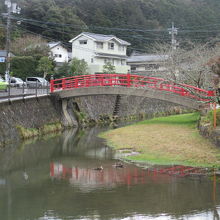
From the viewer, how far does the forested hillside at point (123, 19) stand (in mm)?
57516

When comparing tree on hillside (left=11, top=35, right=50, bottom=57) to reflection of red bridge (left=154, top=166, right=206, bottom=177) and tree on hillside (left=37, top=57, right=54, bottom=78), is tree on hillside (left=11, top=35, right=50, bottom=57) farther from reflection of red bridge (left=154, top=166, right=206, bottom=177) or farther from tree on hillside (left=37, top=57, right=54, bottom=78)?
reflection of red bridge (left=154, top=166, right=206, bottom=177)

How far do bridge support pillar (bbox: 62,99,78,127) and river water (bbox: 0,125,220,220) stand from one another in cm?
1095

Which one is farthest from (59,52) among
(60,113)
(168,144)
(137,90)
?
(168,144)

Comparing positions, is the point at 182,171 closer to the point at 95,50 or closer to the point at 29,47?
the point at 29,47

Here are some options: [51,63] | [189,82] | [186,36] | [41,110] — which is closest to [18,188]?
[41,110]

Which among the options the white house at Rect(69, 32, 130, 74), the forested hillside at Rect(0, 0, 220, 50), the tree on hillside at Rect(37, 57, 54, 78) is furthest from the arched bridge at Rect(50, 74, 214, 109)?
the forested hillside at Rect(0, 0, 220, 50)

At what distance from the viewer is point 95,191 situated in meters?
12.0

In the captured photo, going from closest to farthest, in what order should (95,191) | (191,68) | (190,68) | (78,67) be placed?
(95,191) < (191,68) < (190,68) < (78,67)

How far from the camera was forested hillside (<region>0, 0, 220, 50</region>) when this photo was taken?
57.5 m

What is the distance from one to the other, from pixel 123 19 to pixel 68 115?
1656 inches

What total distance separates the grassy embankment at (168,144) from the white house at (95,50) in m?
25.3

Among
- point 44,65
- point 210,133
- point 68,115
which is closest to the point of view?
point 210,133

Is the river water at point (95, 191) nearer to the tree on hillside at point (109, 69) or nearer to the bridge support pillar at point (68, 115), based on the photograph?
the bridge support pillar at point (68, 115)

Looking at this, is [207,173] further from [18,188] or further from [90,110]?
[90,110]
